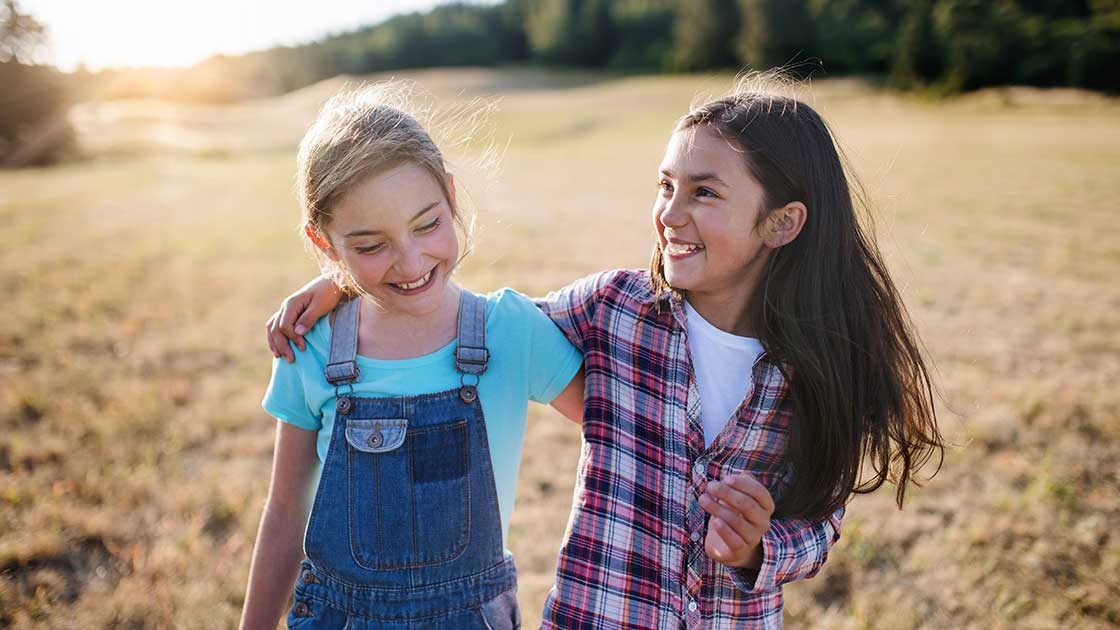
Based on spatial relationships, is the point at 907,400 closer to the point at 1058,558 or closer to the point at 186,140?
the point at 1058,558

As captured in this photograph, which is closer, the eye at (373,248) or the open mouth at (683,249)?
the eye at (373,248)

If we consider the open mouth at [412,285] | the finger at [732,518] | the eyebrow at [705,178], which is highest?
the eyebrow at [705,178]

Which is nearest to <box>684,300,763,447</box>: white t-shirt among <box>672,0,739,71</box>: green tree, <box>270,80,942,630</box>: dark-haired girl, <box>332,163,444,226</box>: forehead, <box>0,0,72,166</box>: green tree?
<box>270,80,942,630</box>: dark-haired girl

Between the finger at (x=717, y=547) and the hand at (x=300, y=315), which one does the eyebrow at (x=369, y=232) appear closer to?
the hand at (x=300, y=315)

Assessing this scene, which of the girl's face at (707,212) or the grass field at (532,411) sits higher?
the girl's face at (707,212)

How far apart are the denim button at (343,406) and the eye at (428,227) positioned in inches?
16.3

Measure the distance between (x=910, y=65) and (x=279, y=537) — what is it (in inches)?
1502

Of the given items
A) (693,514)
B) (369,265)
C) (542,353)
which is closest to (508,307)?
(542,353)

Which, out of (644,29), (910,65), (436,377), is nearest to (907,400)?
(436,377)

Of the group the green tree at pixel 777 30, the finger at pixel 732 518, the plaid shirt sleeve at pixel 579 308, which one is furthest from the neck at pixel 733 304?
the green tree at pixel 777 30

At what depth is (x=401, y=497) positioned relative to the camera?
1600 millimetres

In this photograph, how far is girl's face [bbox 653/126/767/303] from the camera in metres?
1.72

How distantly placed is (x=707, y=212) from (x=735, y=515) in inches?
27.6

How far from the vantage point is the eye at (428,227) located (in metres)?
1.62
